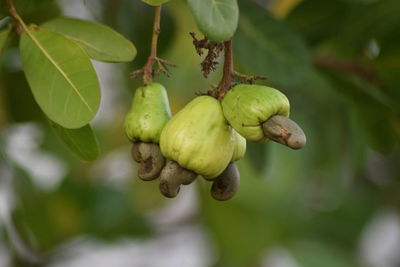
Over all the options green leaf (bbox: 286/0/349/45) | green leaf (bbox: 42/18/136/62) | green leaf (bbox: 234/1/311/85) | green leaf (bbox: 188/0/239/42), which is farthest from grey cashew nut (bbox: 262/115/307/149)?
green leaf (bbox: 286/0/349/45)

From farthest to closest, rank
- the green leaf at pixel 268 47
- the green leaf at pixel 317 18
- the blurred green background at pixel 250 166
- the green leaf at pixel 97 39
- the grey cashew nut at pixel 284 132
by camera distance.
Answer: the green leaf at pixel 317 18 → the blurred green background at pixel 250 166 → the green leaf at pixel 268 47 → the green leaf at pixel 97 39 → the grey cashew nut at pixel 284 132

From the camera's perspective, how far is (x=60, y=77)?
2.82ft

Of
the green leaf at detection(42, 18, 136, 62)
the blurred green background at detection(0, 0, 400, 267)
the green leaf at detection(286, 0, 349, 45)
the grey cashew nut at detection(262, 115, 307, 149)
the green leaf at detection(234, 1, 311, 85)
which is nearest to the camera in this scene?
the grey cashew nut at detection(262, 115, 307, 149)

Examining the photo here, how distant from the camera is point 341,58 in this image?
1429 mm

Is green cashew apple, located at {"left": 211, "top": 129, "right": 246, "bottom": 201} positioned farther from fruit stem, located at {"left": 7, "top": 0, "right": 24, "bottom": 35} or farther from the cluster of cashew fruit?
fruit stem, located at {"left": 7, "top": 0, "right": 24, "bottom": 35}

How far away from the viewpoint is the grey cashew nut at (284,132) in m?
0.74

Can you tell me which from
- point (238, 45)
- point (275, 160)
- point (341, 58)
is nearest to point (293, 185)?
point (275, 160)

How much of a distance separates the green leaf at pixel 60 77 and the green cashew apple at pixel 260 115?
0.55ft

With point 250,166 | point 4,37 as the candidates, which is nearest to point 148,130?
point 4,37

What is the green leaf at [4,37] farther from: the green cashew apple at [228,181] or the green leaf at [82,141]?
the green cashew apple at [228,181]

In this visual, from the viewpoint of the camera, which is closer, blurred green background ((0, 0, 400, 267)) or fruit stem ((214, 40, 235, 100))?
fruit stem ((214, 40, 235, 100))

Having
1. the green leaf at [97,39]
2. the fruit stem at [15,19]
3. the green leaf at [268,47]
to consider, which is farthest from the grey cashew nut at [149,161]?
the green leaf at [268,47]

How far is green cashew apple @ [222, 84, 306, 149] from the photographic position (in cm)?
76

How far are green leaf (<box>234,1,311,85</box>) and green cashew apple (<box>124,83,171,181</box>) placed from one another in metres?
0.39
